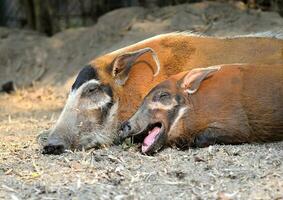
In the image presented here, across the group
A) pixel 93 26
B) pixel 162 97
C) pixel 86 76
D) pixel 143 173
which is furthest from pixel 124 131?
pixel 93 26

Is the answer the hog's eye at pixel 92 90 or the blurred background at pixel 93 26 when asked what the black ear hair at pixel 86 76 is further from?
the blurred background at pixel 93 26

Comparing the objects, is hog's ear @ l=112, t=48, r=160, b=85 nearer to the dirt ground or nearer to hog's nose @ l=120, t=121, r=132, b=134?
hog's nose @ l=120, t=121, r=132, b=134

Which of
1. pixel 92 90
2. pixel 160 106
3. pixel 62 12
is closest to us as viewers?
pixel 160 106

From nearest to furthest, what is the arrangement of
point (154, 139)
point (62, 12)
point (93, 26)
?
point (154, 139) < point (93, 26) < point (62, 12)

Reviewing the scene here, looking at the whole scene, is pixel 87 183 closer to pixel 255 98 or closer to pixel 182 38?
pixel 255 98

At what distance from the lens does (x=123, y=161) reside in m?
4.66

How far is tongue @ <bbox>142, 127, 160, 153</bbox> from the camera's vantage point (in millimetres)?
4891

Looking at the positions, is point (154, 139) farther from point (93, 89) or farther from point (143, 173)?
point (93, 89)

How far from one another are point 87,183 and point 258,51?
7.55 ft

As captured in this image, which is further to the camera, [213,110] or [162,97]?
[162,97]

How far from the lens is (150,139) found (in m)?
4.96

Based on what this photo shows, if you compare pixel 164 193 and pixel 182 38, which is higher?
pixel 182 38

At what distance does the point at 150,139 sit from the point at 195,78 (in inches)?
22.0

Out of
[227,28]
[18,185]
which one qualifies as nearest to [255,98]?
[18,185]
